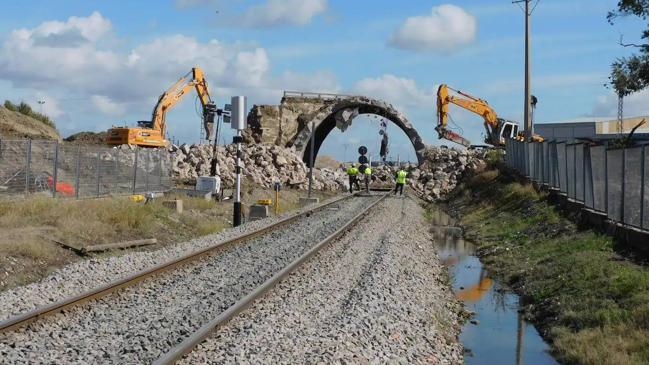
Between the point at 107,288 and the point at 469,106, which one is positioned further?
the point at 469,106

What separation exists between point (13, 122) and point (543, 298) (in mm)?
42858

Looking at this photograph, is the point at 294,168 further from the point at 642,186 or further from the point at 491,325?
the point at 491,325

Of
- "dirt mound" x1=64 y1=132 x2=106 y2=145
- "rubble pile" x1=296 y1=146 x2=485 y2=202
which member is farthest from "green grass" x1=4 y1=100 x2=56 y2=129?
"rubble pile" x1=296 y1=146 x2=485 y2=202

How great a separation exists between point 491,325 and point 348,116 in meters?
57.9

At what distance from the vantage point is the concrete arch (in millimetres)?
69812

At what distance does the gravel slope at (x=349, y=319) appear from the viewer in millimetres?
8898

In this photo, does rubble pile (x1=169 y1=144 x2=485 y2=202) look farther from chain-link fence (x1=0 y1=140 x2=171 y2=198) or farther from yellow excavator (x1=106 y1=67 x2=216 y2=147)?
chain-link fence (x1=0 y1=140 x2=171 y2=198)

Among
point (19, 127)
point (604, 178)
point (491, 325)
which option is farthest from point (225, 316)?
point (19, 127)

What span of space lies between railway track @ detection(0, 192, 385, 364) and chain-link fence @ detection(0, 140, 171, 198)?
790cm

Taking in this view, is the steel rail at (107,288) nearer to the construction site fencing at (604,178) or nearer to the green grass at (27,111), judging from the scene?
the construction site fencing at (604,178)

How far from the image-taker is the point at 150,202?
Answer: 84.2 ft

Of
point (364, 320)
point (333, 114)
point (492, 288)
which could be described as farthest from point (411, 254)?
point (333, 114)

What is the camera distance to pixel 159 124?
55.4 meters

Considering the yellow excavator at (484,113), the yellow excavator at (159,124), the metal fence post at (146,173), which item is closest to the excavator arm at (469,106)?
the yellow excavator at (484,113)
